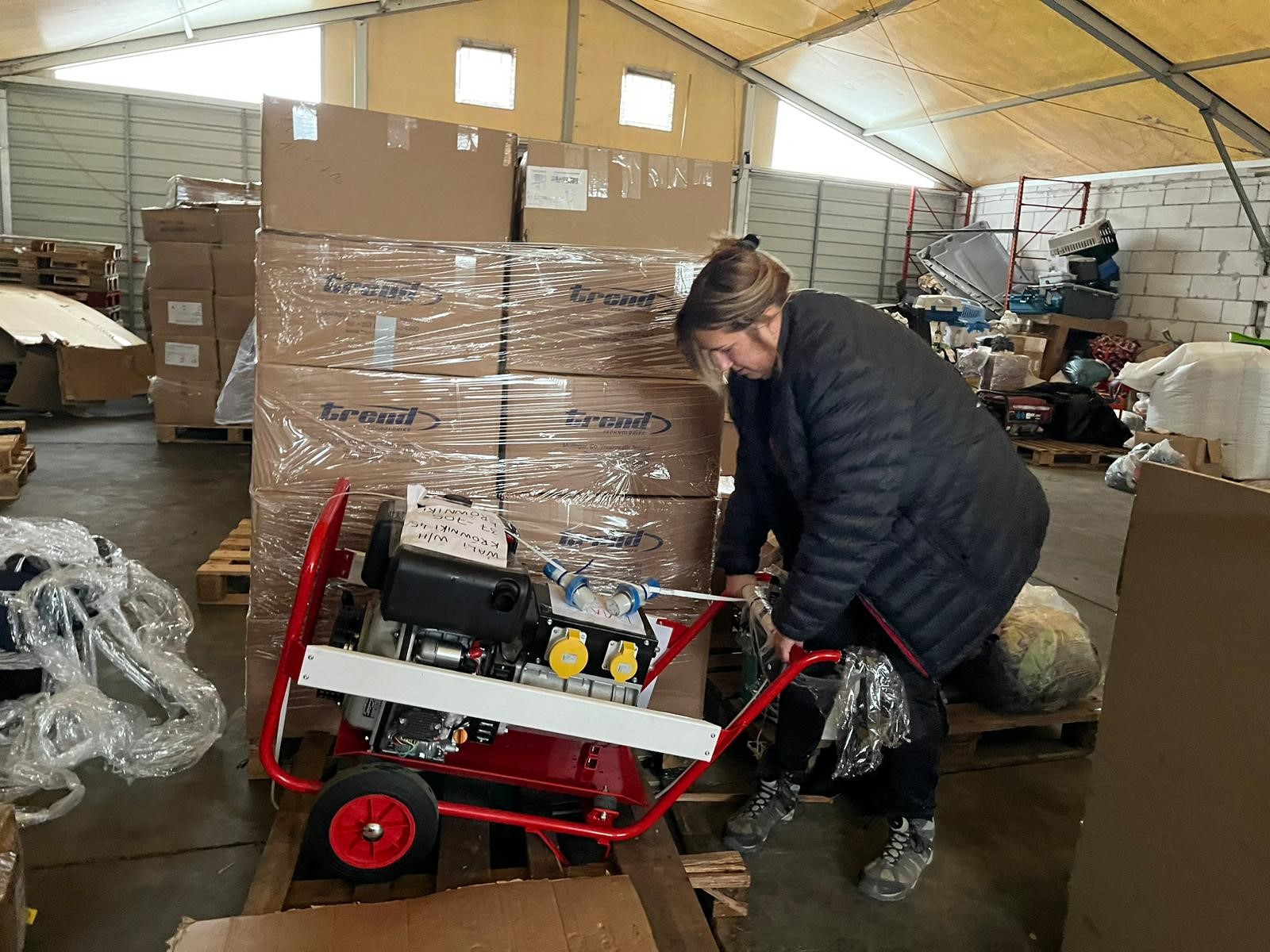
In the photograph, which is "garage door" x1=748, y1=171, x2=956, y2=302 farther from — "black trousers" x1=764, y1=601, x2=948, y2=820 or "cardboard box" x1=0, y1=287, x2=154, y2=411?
"black trousers" x1=764, y1=601, x2=948, y2=820

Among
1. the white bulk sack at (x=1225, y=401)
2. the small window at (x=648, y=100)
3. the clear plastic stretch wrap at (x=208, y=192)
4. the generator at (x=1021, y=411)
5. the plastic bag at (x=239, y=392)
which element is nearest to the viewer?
the plastic bag at (x=239, y=392)

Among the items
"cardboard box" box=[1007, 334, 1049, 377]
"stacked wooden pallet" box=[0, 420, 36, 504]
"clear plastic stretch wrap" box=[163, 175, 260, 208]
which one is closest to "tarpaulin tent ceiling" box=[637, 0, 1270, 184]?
"cardboard box" box=[1007, 334, 1049, 377]

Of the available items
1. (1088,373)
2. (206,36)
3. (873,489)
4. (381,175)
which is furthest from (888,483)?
(206,36)

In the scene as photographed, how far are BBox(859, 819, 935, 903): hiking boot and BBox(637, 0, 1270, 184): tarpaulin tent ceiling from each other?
6.76 m

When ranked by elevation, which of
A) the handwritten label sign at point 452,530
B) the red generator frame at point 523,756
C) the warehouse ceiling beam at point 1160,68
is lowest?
the red generator frame at point 523,756

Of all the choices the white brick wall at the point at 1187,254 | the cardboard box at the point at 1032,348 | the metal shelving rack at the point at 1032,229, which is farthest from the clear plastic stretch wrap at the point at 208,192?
the white brick wall at the point at 1187,254

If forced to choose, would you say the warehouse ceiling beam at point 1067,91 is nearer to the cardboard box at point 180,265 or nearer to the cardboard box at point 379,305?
the cardboard box at point 379,305

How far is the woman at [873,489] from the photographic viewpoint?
62.7 inches

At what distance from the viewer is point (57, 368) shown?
262 inches

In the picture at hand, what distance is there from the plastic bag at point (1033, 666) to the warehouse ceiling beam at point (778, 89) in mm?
9854

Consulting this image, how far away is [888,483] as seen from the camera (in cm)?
160

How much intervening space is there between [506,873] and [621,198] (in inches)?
60.6

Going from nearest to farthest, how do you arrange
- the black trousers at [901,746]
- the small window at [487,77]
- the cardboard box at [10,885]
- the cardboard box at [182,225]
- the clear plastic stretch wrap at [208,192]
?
1. the cardboard box at [10,885]
2. the black trousers at [901,746]
3. the cardboard box at [182,225]
4. the clear plastic stretch wrap at [208,192]
5. the small window at [487,77]

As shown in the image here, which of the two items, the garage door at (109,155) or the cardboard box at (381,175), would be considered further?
the garage door at (109,155)
